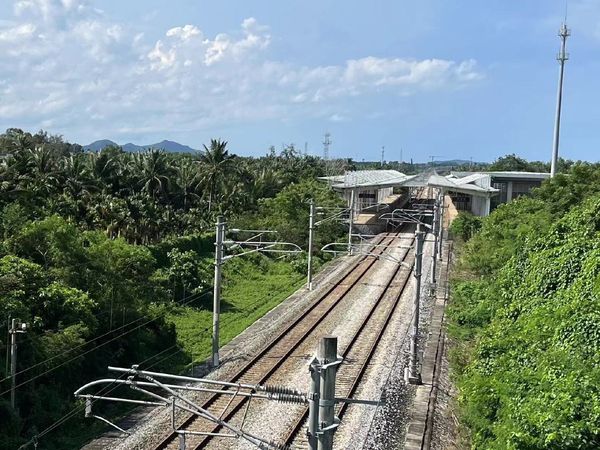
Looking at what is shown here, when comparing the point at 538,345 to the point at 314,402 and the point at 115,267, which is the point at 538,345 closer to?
the point at 314,402

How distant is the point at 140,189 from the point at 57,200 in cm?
992

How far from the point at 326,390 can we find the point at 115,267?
1676 centimetres

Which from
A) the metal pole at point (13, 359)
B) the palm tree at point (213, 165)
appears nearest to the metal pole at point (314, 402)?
the metal pole at point (13, 359)

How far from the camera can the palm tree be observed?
4691 centimetres

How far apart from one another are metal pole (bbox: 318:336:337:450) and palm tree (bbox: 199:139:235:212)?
1606 inches

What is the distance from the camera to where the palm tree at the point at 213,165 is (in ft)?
154

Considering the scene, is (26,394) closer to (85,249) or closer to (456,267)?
(85,249)

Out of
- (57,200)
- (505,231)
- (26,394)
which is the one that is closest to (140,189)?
(57,200)

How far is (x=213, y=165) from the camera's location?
4706 cm

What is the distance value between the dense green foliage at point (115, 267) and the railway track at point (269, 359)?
2408mm

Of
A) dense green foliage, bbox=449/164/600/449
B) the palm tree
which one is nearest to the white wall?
the palm tree

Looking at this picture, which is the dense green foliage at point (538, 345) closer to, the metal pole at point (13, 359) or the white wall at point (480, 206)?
the metal pole at point (13, 359)

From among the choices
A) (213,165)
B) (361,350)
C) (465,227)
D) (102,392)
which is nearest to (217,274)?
(102,392)

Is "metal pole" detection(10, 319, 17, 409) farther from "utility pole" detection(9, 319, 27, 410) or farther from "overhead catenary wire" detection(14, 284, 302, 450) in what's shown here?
"overhead catenary wire" detection(14, 284, 302, 450)
